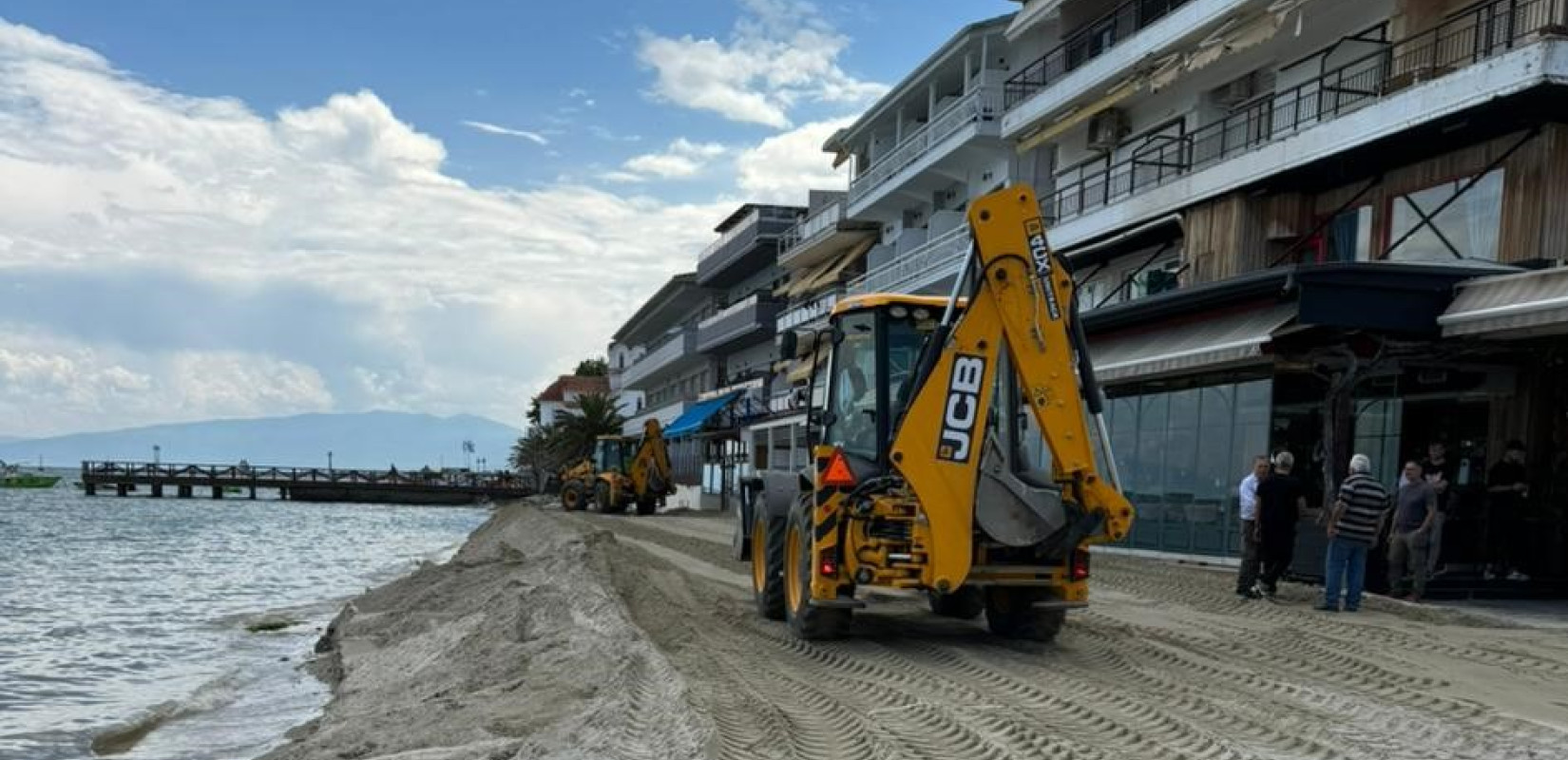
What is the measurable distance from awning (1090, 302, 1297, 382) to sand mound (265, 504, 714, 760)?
7914 millimetres

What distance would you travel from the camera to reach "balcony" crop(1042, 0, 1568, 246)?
616 inches

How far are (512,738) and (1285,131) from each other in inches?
677

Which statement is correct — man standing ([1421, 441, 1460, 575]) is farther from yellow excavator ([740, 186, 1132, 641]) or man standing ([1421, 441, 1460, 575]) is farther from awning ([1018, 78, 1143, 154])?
awning ([1018, 78, 1143, 154])

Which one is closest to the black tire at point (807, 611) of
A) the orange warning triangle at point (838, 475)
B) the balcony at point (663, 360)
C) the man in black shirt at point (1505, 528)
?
the orange warning triangle at point (838, 475)

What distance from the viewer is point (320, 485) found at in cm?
8206

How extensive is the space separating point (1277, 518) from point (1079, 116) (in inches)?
588

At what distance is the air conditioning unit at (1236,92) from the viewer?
22.7m

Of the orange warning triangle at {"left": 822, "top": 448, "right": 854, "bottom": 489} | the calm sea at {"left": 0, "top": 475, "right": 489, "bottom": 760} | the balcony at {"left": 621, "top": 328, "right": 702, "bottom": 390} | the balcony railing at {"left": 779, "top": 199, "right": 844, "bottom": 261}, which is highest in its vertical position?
the balcony railing at {"left": 779, "top": 199, "right": 844, "bottom": 261}

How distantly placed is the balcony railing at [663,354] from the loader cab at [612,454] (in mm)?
15357

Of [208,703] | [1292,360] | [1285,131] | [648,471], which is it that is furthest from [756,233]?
[208,703]

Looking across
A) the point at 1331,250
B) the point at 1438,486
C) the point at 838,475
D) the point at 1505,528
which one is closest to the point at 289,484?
the point at 1331,250

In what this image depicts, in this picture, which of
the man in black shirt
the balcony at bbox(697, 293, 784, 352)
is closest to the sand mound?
the man in black shirt

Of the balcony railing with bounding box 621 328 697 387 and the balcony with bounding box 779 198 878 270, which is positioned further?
the balcony railing with bounding box 621 328 697 387

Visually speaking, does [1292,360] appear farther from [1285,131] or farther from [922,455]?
[922,455]
